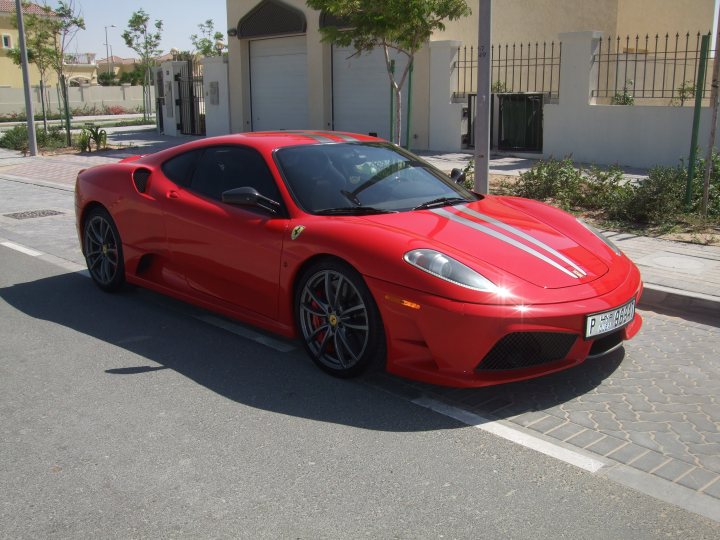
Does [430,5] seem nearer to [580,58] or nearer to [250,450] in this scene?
[580,58]

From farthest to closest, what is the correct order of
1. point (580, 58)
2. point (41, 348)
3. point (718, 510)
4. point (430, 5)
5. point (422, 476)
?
point (580, 58)
point (430, 5)
point (41, 348)
point (422, 476)
point (718, 510)

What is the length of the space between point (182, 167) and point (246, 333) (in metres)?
1.41

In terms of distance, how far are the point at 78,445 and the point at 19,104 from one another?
50.1m

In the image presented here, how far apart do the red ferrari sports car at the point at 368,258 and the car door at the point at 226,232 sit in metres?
0.01

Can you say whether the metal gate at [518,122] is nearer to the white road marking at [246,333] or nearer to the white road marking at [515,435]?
the white road marking at [246,333]

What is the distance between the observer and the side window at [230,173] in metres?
5.43

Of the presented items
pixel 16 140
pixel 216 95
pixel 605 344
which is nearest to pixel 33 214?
pixel 605 344

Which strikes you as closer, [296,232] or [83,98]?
[296,232]

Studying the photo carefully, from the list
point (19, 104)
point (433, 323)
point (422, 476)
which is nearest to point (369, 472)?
point (422, 476)

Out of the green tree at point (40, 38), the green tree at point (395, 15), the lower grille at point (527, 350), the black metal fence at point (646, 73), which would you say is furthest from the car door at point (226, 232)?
the green tree at point (40, 38)

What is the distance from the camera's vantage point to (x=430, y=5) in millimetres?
11023

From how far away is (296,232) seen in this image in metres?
4.96

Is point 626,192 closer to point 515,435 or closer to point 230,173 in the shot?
point 230,173

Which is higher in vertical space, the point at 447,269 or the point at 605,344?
the point at 447,269
